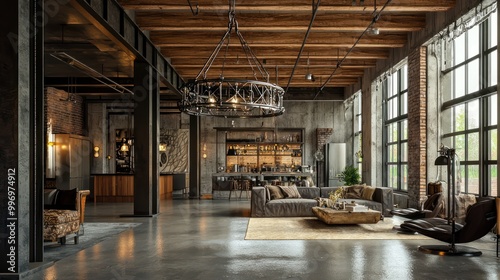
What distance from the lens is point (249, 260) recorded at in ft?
20.7

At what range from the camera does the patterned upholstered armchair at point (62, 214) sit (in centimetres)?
721

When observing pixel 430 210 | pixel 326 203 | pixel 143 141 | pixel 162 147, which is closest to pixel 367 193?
pixel 326 203

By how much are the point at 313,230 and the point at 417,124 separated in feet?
12.7

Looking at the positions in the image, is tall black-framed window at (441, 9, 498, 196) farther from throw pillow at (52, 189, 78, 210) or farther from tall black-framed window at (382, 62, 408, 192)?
throw pillow at (52, 189, 78, 210)

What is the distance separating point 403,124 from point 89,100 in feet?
39.0

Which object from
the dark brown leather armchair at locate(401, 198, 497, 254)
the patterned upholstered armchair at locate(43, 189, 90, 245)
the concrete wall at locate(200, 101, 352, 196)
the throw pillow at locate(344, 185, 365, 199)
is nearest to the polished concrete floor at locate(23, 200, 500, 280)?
the dark brown leather armchair at locate(401, 198, 497, 254)

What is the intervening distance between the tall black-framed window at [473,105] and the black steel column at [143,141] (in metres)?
6.67

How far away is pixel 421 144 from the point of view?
10.9m

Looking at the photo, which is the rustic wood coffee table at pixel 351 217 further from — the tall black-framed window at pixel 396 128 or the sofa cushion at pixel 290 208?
the tall black-framed window at pixel 396 128

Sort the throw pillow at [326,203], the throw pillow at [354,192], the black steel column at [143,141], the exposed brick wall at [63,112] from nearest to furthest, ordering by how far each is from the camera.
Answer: the throw pillow at [326,203] → the black steel column at [143,141] → the throw pillow at [354,192] → the exposed brick wall at [63,112]

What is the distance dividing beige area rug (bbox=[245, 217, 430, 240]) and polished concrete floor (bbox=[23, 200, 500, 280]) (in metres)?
0.41

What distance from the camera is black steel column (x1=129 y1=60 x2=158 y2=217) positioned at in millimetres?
11242

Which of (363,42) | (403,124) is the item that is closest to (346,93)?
(403,124)
